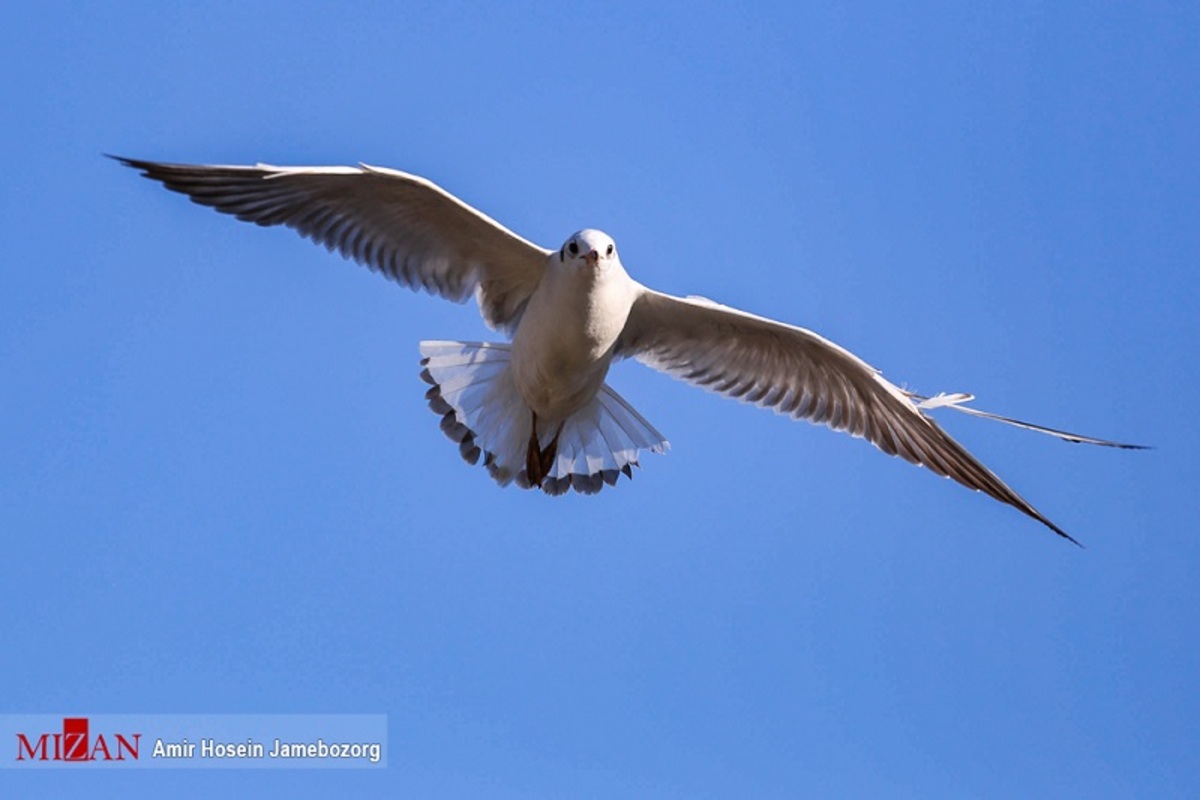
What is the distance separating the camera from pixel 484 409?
10.8 metres

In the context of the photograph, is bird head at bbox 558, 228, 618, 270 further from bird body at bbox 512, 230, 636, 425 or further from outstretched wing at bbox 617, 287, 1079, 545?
outstretched wing at bbox 617, 287, 1079, 545

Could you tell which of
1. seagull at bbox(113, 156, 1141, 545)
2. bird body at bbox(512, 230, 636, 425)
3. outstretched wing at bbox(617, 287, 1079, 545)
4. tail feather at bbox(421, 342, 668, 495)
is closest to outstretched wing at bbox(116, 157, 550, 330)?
seagull at bbox(113, 156, 1141, 545)

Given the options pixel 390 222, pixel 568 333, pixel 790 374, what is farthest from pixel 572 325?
pixel 790 374

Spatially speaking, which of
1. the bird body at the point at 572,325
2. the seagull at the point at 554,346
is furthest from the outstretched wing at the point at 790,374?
the bird body at the point at 572,325

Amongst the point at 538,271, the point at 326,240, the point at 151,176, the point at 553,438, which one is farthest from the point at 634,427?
the point at 151,176

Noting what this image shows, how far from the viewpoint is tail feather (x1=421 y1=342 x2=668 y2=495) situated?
10711 mm

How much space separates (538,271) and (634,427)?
1.22 metres

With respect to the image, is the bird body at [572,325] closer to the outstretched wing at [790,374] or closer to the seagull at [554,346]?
the seagull at [554,346]

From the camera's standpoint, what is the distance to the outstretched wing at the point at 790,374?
33.7ft

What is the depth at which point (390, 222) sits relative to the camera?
10180 millimetres

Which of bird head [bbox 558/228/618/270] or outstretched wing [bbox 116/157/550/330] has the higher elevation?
outstretched wing [bbox 116/157/550/330]

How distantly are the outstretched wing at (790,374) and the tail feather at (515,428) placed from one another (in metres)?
0.43

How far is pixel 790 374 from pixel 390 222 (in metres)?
2.54

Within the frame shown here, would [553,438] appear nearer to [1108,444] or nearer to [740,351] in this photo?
[740,351]
